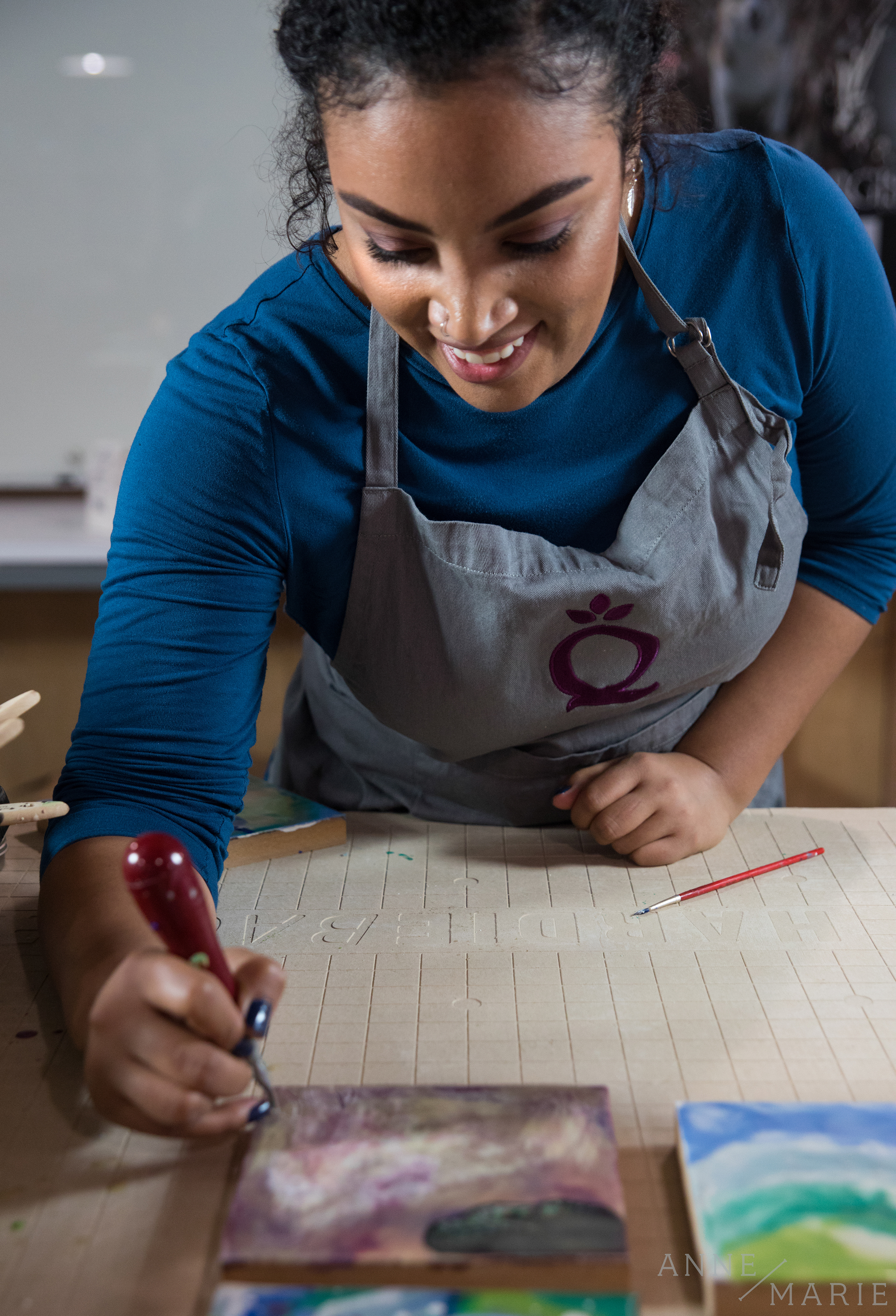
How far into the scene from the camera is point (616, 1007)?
67 cm

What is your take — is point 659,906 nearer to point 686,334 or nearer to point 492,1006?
point 492,1006

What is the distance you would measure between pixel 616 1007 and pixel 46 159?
2037mm

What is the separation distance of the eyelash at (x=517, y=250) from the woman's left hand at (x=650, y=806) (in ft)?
1.40

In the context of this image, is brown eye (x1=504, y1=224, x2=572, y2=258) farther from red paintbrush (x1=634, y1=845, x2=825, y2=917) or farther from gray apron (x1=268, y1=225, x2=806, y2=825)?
red paintbrush (x1=634, y1=845, x2=825, y2=917)

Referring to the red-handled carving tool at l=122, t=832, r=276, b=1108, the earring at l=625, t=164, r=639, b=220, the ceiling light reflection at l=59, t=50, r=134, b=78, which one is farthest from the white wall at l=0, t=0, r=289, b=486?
the red-handled carving tool at l=122, t=832, r=276, b=1108

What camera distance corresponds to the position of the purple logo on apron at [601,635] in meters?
0.85

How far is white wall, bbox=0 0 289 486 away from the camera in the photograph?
2.10m

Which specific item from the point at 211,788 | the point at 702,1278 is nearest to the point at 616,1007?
the point at 702,1278

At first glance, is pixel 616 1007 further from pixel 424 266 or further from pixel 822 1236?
pixel 424 266

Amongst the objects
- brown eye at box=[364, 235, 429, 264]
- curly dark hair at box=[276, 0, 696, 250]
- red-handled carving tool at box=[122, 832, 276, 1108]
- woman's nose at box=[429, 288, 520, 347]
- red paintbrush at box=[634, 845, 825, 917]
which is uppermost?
curly dark hair at box=[276, 0, 696, 250]

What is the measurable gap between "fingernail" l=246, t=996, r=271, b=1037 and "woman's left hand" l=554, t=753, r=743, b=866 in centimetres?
39

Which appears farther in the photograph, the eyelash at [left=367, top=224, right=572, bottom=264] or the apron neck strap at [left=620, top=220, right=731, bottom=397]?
the apron neck strap at [left=620, top=220, right=731, bottom=397]

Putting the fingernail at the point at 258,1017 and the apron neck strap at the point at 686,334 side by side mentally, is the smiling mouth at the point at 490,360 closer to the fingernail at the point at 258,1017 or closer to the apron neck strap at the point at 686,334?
the apron neck strap at the point at 686,334

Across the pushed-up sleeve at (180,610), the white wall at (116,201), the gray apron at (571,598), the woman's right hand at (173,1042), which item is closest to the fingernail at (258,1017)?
the woman's right hand at (173,1042)
